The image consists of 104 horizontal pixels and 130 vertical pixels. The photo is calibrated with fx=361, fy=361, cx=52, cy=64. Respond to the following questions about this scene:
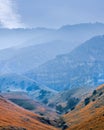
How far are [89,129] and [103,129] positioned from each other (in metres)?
15.5

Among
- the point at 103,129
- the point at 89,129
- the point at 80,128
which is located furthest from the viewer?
the point at 80,128

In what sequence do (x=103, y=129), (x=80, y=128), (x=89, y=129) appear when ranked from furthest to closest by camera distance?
(x=80, y=128)
(x=89, y=129)
(x=103, y=129)

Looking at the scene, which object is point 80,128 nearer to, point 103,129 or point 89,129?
point 89,129

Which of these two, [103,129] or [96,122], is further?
[96,122]

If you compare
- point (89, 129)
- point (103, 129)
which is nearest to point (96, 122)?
point (89, 129)

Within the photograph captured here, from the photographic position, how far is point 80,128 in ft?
622

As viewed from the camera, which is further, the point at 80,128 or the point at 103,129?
the point at 80,128

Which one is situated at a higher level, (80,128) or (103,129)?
(103,129)

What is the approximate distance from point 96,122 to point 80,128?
1177cm

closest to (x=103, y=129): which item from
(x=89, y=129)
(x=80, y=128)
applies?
(x=89, y=129)

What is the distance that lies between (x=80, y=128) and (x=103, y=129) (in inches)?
1193

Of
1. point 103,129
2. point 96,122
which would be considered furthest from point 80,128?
point 103,129

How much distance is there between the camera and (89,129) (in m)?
175

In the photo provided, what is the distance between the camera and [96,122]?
595ft
